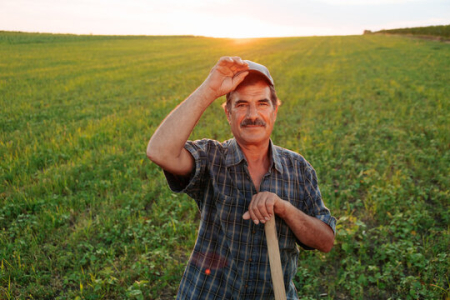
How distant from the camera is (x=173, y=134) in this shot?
1760 millimetres

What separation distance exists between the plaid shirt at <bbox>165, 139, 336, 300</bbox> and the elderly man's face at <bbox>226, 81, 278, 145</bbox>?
139 mm

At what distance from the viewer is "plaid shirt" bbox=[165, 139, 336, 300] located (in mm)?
1998

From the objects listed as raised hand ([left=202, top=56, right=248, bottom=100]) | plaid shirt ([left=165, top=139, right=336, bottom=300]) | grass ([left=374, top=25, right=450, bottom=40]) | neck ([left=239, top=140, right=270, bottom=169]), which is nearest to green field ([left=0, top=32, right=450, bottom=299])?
plaid shirt ([left=165, top=139, right=336, bottom=300])

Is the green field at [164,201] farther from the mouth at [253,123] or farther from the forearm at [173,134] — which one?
the mouth at [253,123]

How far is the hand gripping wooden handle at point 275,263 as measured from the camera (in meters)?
1.62

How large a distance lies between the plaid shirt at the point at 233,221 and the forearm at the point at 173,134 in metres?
0.19

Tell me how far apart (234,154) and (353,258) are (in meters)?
2.33

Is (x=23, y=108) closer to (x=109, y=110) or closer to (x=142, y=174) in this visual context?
(x=109, y=110)

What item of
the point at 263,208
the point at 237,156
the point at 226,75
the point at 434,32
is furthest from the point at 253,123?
the point at 434,32

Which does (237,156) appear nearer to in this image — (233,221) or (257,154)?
(257,154)

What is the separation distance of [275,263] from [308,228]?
Result: 1.38 ft

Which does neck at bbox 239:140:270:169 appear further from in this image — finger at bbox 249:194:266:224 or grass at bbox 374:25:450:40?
grass at bbox 374:25:450:40

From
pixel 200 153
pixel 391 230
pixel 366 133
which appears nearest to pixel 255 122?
pixel 200 153

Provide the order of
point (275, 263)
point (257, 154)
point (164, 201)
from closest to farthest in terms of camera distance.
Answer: point (275, 263)
point (257, 154)
point (164, 201)
